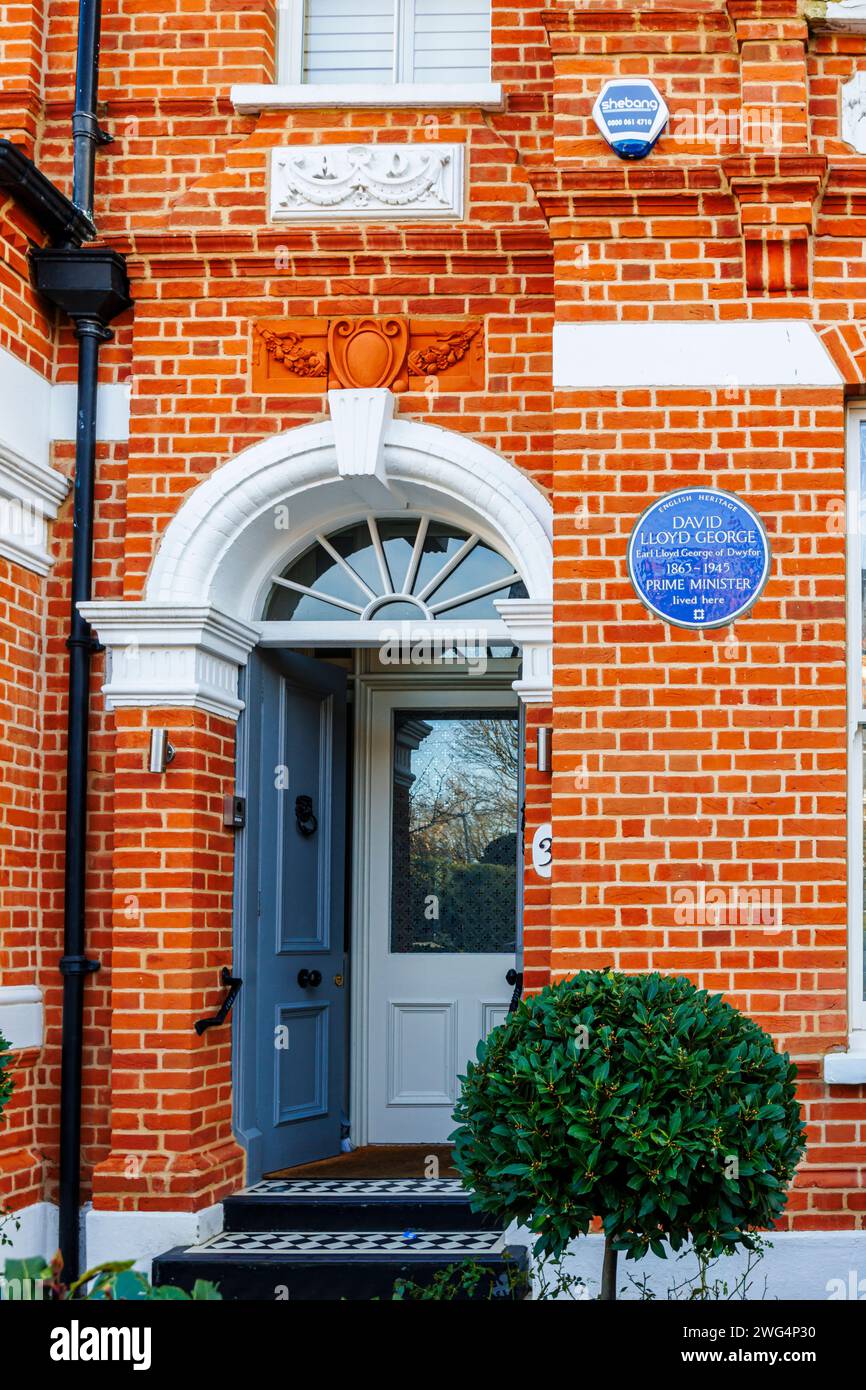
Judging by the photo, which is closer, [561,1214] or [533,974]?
[561,1214]

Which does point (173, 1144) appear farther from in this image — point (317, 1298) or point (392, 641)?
point (392, 641)

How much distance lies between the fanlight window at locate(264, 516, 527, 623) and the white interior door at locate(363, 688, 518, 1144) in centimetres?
142

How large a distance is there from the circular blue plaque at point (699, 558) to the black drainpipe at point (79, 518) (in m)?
2.41

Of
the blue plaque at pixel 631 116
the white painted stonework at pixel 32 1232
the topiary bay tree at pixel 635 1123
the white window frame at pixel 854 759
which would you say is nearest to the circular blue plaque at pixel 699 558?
the white window frame at pixel 854 759

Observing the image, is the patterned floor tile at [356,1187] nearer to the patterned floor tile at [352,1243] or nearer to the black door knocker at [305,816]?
the patterned floor tile at [352,1243]

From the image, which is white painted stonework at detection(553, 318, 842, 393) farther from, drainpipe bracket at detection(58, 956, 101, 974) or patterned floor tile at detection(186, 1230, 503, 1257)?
patterned floor tile at detection(186, 1230, 503, 1257)

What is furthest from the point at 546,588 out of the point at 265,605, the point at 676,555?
the point at 265,605

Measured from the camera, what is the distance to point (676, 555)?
6.20 meters

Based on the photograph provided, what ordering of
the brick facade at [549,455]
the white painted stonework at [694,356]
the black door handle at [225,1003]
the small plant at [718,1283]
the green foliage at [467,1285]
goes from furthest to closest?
the black door handle at [225,1003], the white painted stonework at [694,356], the brick facade at [549,455], the green foliage at [467,1285], the small plant at [718,1283]

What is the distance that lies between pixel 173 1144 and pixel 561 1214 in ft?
8.18

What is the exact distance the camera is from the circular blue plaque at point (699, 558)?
6172 mm

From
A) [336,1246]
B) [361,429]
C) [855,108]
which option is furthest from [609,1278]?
[855,108]

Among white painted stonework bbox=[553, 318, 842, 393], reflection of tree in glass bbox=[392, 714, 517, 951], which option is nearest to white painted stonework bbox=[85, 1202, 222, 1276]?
reflection of tree in glass bbox=[392, 714, 517, 951]

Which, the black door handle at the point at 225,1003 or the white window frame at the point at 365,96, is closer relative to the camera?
the black door handle at the point at 225,1003
